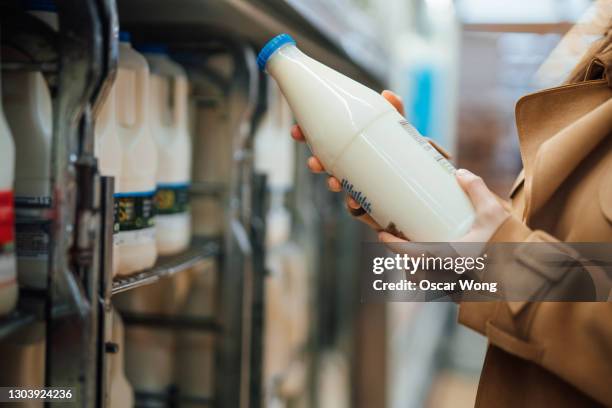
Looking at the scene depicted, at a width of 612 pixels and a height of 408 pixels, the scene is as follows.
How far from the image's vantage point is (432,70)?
12.9 feet

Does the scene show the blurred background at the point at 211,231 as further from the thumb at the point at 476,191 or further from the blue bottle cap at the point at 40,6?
the thumb at the point at 476,191

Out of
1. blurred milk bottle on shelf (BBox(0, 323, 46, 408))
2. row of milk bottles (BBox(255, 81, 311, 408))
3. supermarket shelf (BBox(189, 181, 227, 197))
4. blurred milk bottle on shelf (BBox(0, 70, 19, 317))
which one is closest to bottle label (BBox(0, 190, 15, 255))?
blurred milk bottle on shelf (BBox(0, 70, 19, 317))

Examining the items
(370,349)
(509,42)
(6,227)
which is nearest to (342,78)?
(6,227)

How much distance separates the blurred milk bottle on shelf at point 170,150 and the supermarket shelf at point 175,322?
264 mm

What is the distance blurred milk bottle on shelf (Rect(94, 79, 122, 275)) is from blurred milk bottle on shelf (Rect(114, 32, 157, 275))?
0.8 inches

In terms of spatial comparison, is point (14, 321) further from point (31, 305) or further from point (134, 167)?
point (134, 167)

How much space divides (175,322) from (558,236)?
99 centimetres

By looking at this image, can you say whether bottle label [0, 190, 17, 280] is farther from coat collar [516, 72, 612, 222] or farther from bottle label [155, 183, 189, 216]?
coat collar [516, 72, 612, 222]

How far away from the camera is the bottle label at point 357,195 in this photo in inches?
32.8

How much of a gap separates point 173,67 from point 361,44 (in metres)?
0.97

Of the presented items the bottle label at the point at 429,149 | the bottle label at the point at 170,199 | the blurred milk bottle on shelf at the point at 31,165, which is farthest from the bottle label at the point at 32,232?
the bottle label at the point at 429,149

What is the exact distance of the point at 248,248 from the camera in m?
1.46

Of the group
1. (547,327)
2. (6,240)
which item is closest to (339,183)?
(547,327)

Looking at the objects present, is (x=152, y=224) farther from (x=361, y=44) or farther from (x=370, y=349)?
(x=370, y=349)
